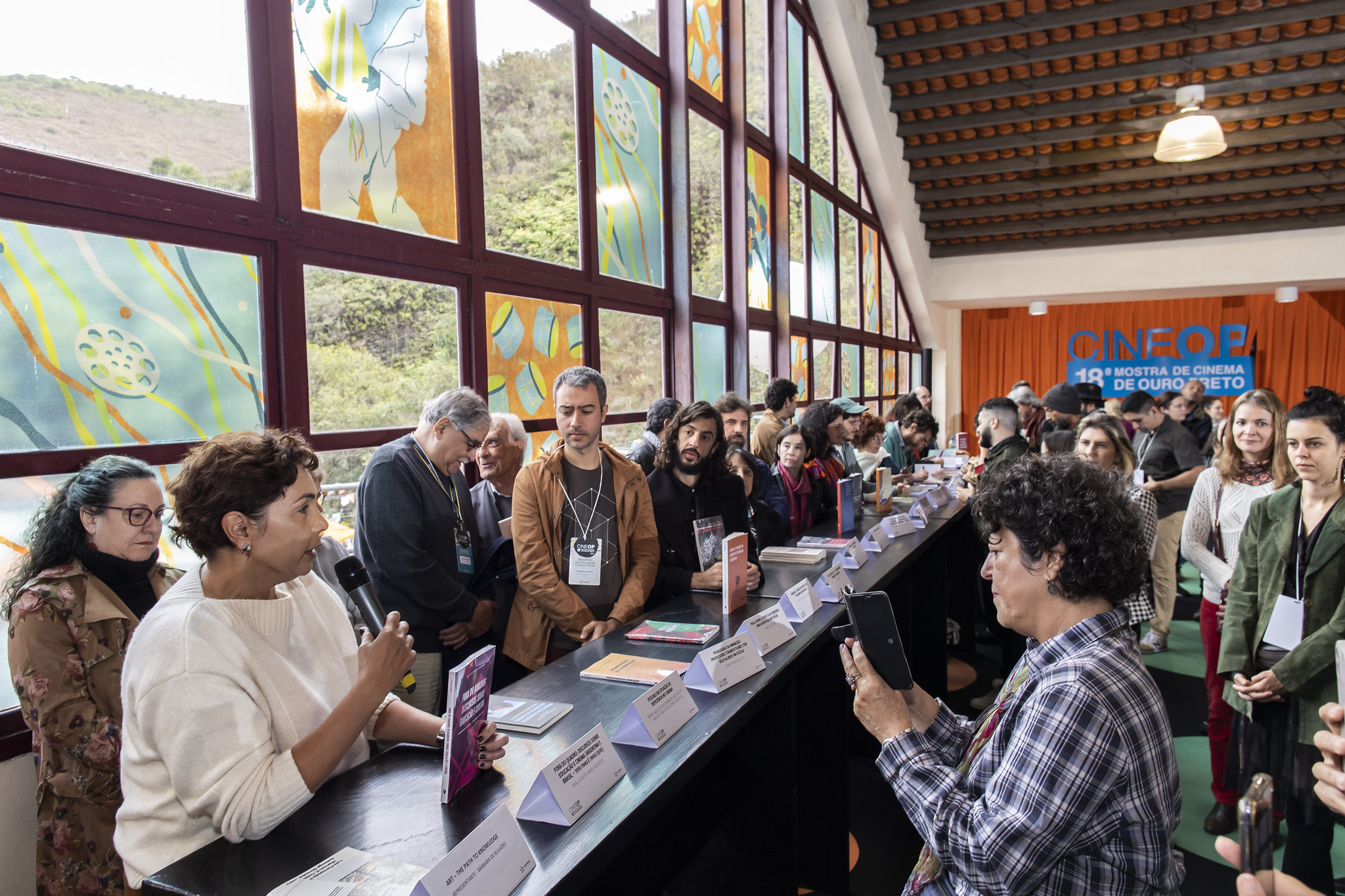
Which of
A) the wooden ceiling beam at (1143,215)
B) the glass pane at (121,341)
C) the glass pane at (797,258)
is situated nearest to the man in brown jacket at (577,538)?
the glass pane at (121,341)

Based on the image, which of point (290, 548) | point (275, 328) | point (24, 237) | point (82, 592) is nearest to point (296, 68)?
point (275, 328)

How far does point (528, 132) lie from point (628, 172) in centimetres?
100

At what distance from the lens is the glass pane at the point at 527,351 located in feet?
11.7

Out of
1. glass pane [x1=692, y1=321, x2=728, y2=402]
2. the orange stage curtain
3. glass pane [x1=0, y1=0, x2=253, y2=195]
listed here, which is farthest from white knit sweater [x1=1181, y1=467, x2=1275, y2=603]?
the orange stage curtain

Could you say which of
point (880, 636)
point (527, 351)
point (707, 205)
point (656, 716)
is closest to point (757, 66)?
point (707, 205)

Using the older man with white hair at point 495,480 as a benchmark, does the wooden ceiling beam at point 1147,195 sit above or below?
above

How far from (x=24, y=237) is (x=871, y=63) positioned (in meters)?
8.11

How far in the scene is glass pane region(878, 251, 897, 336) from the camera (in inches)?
400

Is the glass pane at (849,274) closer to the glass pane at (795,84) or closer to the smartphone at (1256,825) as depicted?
the glass pane at (795,84)

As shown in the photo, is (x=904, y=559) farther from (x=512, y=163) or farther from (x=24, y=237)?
(x=24, y=237)

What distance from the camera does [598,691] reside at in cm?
173

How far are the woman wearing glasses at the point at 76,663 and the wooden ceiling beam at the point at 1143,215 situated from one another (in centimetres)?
1047

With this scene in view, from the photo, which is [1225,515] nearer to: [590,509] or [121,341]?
[590,509]

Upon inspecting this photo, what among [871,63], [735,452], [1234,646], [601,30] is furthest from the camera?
[871,63]
